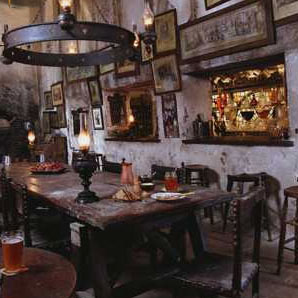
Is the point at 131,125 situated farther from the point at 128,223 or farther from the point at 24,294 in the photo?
the point at 24,294

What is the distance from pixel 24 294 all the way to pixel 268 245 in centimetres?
339

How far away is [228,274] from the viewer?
227 cm

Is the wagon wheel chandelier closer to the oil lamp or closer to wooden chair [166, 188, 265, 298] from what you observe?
the oil lamp

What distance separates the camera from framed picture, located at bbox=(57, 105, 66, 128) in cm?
999

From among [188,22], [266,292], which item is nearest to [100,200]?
[266,292]

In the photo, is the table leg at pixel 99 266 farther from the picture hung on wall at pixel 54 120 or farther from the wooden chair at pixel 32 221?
the picture hung on wall at pixel 54 120

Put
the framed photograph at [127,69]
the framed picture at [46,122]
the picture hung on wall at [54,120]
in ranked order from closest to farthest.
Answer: the framed photograph at [127,69]
the picture hung on wall at [54,120]
the framed picture at [46,122]

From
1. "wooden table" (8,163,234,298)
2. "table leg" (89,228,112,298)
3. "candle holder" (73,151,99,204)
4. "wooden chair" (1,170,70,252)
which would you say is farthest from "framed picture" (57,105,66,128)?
"table leg" (89,228,112,298)

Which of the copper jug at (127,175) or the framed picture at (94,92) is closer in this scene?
the copper jug at (127,175)

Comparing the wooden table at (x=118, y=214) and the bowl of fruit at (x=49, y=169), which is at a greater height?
the bowl of fruit at (x=49, y=169)

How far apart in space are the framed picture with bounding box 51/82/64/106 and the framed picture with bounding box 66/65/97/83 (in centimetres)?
51

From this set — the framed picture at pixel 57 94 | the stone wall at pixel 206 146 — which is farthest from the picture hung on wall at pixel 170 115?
the framed picture at pixel 57 94

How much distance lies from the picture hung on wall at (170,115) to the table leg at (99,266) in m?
3.67

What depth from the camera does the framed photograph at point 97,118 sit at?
27.4ft
